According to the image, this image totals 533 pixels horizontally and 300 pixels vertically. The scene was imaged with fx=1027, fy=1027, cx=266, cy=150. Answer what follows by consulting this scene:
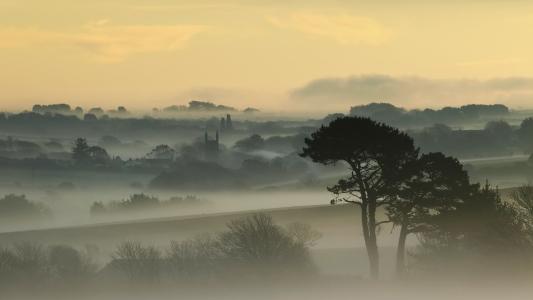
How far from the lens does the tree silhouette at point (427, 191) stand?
88500 millimetres

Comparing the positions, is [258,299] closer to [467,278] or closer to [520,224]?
[467,278]

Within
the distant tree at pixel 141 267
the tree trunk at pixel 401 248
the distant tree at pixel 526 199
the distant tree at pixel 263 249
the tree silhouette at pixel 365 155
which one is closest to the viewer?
the tree silhouette at pixel 365 155

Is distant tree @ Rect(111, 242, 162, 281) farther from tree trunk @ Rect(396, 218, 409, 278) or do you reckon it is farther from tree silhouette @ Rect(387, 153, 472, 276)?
tree silhouette @ Rect(387, 153, 472, 276)

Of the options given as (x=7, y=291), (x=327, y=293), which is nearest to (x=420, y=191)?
(x=327, y=293)

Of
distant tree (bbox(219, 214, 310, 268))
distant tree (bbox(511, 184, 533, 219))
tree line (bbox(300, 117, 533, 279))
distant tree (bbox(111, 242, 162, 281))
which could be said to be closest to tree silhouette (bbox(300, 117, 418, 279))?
tree line (bbox(300, 117, 533, 279))

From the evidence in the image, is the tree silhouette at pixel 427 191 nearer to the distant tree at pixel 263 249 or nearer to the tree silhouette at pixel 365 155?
the tree silhouette at pixel 365 155

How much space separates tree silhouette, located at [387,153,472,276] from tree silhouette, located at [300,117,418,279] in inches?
45.6

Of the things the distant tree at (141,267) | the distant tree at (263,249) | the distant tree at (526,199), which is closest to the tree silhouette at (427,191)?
the distant tree at (526,199)

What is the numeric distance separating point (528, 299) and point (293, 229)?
86.7m

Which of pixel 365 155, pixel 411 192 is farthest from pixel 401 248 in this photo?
pixel 365 155

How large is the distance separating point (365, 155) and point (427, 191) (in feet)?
22.4

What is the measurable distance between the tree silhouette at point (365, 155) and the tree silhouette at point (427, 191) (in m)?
1.16

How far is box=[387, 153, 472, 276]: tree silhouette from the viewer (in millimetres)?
88500

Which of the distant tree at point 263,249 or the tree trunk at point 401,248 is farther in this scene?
the distant tree at point 263,249
